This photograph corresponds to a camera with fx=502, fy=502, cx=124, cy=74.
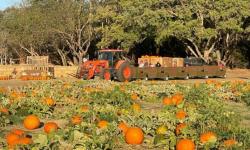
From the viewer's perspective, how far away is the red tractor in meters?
32.6

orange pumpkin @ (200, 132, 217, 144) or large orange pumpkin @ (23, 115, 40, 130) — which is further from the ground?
orange pumpkin @ (200, 132, 217, 144)

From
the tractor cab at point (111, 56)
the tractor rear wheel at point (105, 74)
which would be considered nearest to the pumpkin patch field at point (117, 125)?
the tractor rear wheel at point (105, 74)

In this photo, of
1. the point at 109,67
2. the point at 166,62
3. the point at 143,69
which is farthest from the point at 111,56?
the point at 166,62

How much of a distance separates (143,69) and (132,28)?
12650 mm

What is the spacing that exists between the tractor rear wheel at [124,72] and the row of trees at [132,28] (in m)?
9.95

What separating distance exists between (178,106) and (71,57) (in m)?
56.3

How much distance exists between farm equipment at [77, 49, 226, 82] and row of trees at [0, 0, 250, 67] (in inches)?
148

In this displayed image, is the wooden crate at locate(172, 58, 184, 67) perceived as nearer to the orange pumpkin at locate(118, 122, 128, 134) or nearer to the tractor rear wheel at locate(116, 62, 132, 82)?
the tractor rear wheel at locate(116, 62, 132, 82)

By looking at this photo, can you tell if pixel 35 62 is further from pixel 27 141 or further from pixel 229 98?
pixel 27 141

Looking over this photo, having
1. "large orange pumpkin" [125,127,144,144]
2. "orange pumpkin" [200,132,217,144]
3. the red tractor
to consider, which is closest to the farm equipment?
the red tractor

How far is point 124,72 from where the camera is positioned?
108ft

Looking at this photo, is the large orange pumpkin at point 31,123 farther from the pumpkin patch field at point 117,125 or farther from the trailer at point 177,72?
the trailer at point 177,72

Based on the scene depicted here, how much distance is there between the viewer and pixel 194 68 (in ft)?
125

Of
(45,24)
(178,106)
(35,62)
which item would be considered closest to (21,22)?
(45,24)
